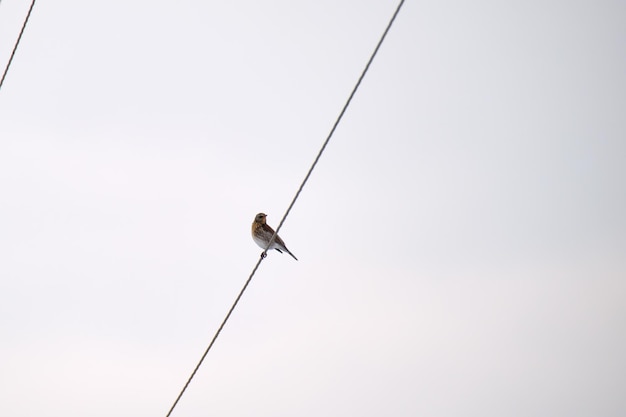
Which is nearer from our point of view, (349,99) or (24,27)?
(349,99)

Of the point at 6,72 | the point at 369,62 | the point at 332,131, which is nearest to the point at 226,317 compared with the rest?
the point at 332,131

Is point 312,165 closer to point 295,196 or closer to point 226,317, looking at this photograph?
point 295,196

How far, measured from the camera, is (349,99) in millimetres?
6051

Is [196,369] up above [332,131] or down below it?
below

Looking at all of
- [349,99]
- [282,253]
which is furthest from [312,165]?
[282,253]

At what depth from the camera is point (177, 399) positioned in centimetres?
695

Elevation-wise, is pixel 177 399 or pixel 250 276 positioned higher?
pixel 250 276

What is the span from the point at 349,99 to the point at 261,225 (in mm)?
10521

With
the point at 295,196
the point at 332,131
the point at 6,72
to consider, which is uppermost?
the point at 332,131

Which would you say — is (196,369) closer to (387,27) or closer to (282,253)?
(387,27)

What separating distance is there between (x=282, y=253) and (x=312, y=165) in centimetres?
993

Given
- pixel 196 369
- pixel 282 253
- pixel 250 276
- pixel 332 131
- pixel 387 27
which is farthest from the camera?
pixel 282 253

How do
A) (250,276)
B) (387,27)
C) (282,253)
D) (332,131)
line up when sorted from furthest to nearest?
1. (282,253)
2. (250,276)
3. (332,131)
4. (387,27)

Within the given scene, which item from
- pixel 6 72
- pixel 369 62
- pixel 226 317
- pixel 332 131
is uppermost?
pixel 369 62
